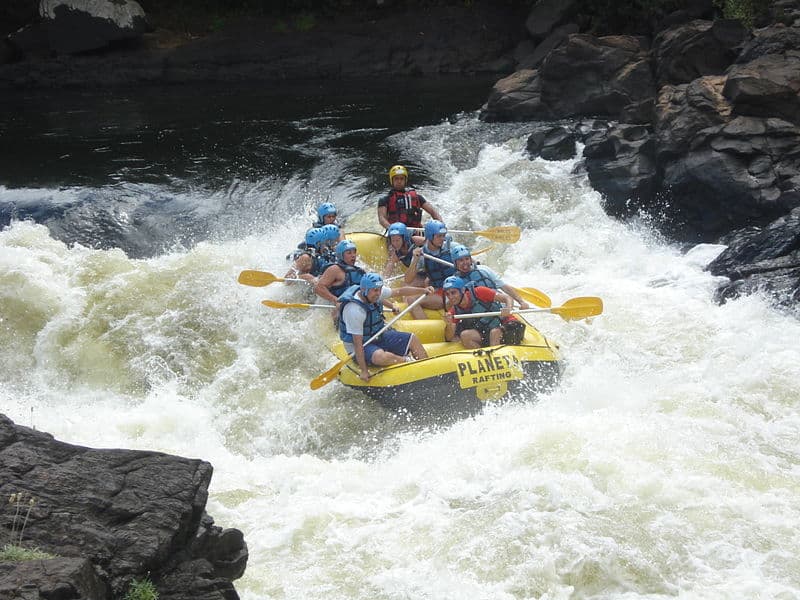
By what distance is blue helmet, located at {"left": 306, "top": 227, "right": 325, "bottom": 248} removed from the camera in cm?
908

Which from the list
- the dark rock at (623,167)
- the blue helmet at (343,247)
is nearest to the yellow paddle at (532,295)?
the blue helmet at (343,247)

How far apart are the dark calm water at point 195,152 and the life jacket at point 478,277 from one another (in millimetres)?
4335

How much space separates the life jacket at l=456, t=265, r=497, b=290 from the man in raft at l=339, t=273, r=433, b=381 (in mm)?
702

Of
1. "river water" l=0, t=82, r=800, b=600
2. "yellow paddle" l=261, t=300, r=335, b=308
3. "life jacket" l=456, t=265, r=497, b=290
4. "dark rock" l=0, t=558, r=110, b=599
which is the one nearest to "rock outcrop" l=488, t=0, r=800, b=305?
"river water" l=0, t=82, r=800, b=600

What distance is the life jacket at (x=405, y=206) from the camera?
33.9 feet

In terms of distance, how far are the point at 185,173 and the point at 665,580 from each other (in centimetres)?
977

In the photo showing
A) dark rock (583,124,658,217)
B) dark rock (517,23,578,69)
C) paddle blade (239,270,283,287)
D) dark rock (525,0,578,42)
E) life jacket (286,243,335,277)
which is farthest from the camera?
dark rock (525,0,578,42)

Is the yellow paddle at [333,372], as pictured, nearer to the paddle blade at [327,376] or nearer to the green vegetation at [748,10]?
A: the paddle blade at [327,376]

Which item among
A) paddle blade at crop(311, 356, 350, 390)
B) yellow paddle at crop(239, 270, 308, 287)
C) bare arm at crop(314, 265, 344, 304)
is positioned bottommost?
paddle blade at crop(311, 356, 350, 390)

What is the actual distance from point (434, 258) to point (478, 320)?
115 centimetres

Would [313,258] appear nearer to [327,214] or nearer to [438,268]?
[327,214]

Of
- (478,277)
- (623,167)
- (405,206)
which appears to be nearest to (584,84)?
(623,167)

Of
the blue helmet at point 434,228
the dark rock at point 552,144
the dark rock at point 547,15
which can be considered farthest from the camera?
the dark rock at point 547,15

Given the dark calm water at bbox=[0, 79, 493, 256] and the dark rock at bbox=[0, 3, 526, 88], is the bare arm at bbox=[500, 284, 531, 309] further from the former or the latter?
the dark rock at bbox=[0, 3, 526, 88]
